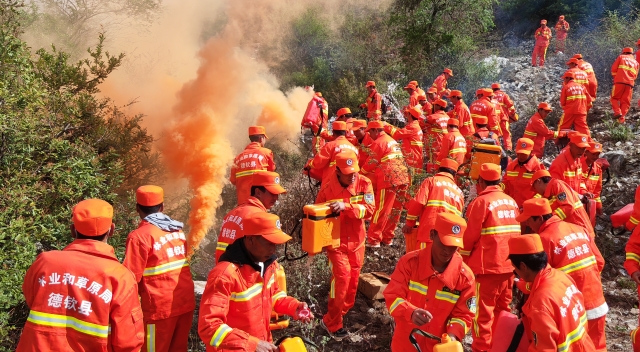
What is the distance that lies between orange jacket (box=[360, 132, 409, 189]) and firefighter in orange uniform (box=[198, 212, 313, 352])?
4.54m

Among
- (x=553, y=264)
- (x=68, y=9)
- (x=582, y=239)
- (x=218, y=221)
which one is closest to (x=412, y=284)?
(x=553, y=264)

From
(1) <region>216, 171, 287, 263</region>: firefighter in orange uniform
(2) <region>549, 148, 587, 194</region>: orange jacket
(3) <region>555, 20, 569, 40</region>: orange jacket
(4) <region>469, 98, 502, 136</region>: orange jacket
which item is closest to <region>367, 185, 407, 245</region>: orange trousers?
(2) <region>549, 148, 587, 194</region>: orange jacket

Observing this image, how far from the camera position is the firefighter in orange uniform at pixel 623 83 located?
1118 centimetres

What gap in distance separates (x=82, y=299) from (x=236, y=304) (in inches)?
36.9

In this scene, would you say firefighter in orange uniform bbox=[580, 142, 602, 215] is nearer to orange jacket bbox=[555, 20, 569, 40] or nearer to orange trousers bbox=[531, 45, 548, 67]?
orange trousers bbox=[531, 45, 548, 67]

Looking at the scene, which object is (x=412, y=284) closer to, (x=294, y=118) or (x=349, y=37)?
(x=294, y=118)

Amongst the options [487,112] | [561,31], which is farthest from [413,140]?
[561,31]

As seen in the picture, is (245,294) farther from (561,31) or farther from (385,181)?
(561,31)

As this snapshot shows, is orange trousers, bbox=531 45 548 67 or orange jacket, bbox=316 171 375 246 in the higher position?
orange trousers, bbox=531 45 548 67

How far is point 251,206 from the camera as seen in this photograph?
4.50 meters

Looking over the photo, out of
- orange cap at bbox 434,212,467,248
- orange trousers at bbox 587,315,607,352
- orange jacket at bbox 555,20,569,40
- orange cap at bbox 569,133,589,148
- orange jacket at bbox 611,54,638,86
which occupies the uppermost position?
orange jacket at bbox 555,20,569,40

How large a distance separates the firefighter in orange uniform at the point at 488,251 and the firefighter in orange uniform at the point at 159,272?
117 inches

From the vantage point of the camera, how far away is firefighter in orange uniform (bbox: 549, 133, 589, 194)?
6.82 metres

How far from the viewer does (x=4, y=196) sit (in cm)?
517
